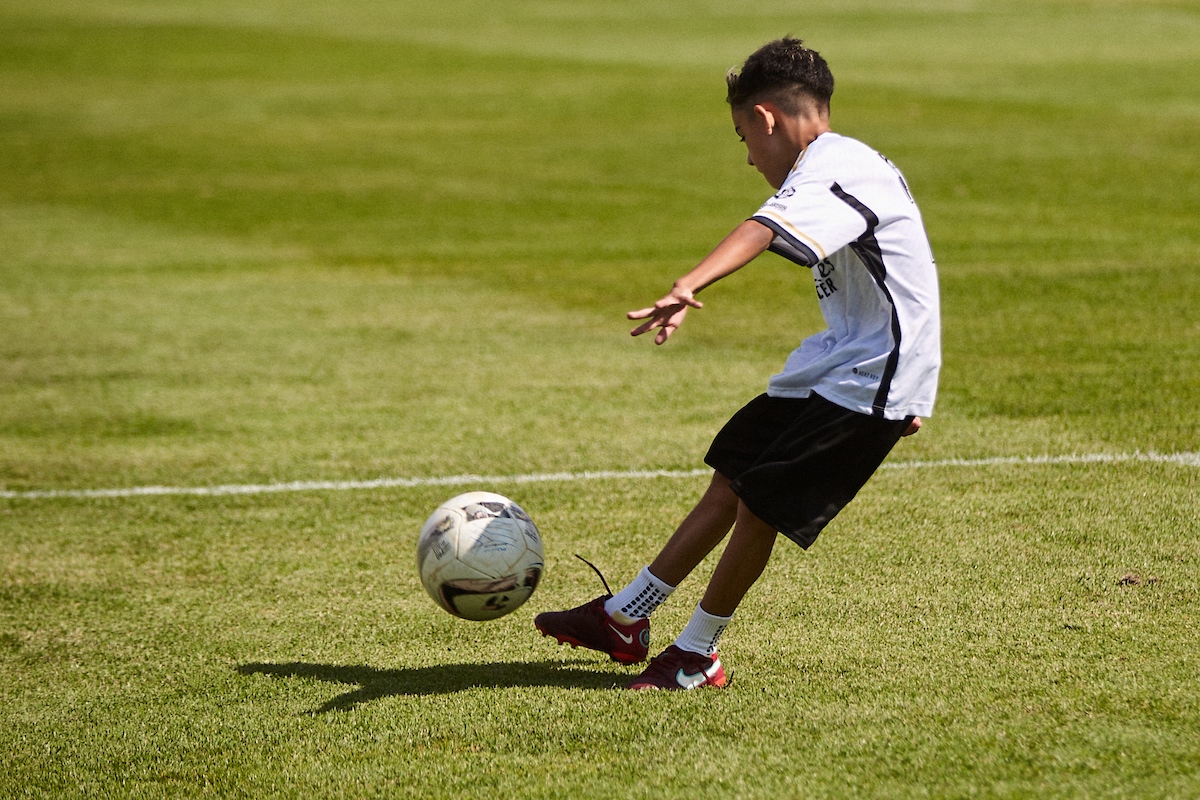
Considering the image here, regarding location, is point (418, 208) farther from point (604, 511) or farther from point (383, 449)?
point (604, 511)

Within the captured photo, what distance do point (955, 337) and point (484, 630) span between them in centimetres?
558

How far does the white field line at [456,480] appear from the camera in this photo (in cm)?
688

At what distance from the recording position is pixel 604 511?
646cm

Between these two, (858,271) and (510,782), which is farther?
(858,271)

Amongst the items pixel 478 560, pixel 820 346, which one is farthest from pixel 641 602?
pixel 820 346

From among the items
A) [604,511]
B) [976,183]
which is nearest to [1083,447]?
[604,511]

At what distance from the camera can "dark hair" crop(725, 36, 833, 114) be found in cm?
426

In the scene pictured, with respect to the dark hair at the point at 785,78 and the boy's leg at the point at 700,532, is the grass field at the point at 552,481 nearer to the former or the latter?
the boy's leg at the point at 700,532

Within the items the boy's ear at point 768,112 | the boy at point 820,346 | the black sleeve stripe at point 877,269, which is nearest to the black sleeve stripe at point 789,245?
the boy at point 820,346

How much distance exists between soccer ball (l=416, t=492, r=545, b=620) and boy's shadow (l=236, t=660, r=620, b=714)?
21cm

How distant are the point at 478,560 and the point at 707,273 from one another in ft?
4.50

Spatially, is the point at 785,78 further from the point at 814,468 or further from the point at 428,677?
the point at 428,677

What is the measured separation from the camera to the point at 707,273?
3.76 m

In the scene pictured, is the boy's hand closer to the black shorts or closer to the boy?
the boy
